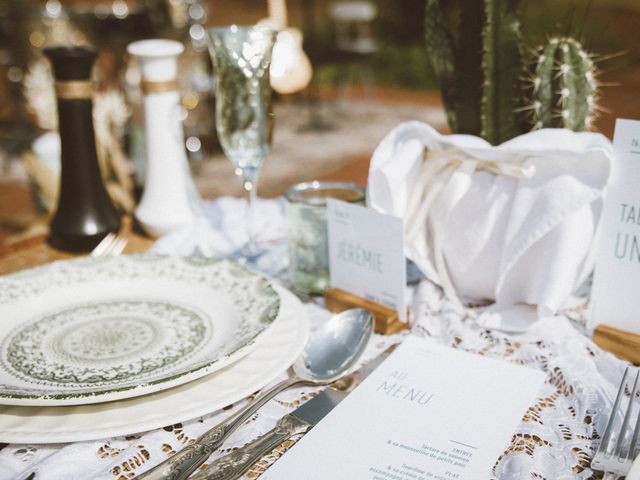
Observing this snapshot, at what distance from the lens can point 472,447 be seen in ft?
1.54

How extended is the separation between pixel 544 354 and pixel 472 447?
0.19 meters

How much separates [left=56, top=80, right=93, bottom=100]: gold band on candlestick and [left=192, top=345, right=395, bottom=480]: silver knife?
0.58 meters

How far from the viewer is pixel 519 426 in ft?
1.67

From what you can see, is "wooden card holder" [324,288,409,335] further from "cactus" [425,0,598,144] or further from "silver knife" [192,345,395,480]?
"cactus" [425,0,598,144]

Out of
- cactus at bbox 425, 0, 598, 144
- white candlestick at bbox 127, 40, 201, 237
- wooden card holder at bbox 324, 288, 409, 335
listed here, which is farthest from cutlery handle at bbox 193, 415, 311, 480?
white candlestick at bbox 127, 40, 201, 237

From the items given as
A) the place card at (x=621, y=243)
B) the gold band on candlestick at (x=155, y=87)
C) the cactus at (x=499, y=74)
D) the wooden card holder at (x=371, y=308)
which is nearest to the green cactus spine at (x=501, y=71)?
the cactus at (x=499, y=74)

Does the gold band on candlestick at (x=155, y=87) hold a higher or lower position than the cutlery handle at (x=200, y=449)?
higher

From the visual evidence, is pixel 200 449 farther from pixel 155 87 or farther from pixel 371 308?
pixel 155 87

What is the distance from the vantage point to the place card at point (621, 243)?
0.60 metres

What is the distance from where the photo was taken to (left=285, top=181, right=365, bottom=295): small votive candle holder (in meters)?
0.75

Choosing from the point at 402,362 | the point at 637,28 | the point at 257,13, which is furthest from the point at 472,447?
the point at 257,13

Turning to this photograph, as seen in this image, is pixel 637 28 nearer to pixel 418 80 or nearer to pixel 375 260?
pixel 418 80

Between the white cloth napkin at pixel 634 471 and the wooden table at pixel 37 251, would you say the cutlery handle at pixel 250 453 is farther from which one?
the wooden table at pixel 37 251

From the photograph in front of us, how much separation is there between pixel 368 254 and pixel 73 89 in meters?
0.50
